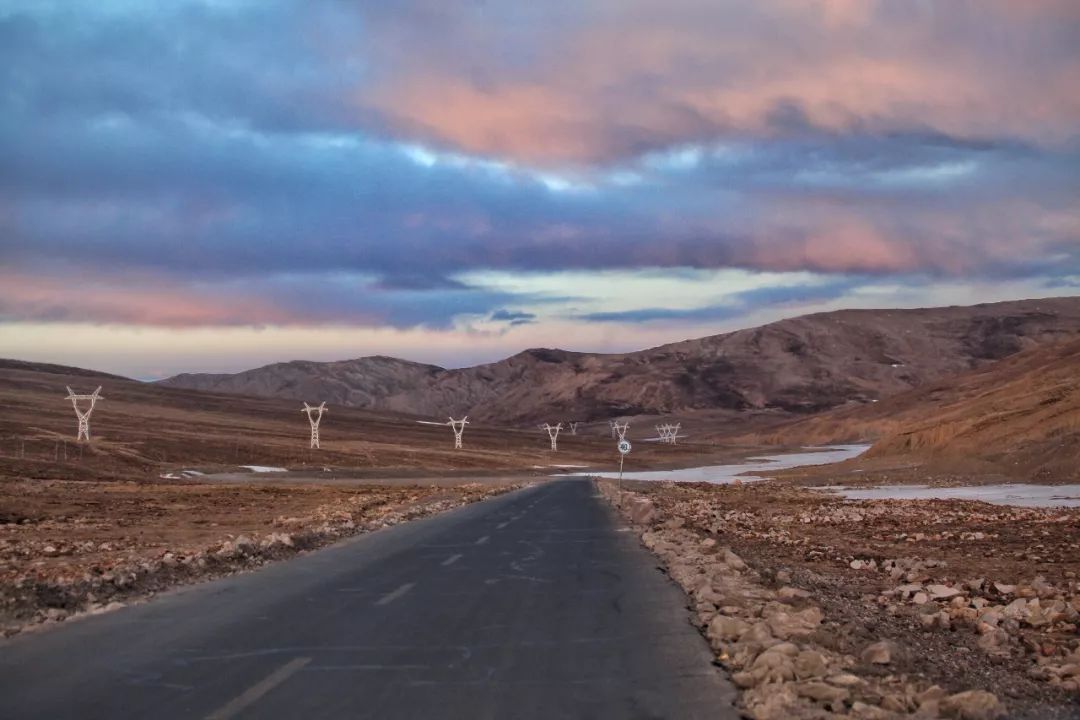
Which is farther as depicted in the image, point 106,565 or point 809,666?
point 106,565

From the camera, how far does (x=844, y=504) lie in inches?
1714

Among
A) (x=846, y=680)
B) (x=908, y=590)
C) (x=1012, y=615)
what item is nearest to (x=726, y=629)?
(x=846, y=680)

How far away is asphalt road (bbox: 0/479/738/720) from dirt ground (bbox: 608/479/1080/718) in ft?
2.58

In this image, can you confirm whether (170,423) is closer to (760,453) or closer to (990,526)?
(760,453)

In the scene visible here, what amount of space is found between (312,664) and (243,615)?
12.4 feet

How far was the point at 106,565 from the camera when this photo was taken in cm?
1950

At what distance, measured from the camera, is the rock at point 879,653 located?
10.1 meters

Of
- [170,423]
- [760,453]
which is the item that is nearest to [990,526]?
[170,423]

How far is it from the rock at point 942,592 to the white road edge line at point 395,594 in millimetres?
7819

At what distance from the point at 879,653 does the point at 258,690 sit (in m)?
6.02

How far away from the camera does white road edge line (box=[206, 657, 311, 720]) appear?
8.38 metres

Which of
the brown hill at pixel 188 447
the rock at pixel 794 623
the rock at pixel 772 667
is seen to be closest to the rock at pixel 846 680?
the rock at pixel 772 667

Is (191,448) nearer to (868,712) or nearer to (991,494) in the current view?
(991,494)

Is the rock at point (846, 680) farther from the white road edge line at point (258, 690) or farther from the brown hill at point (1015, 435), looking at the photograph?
the brown hill at point (1015, 435)
